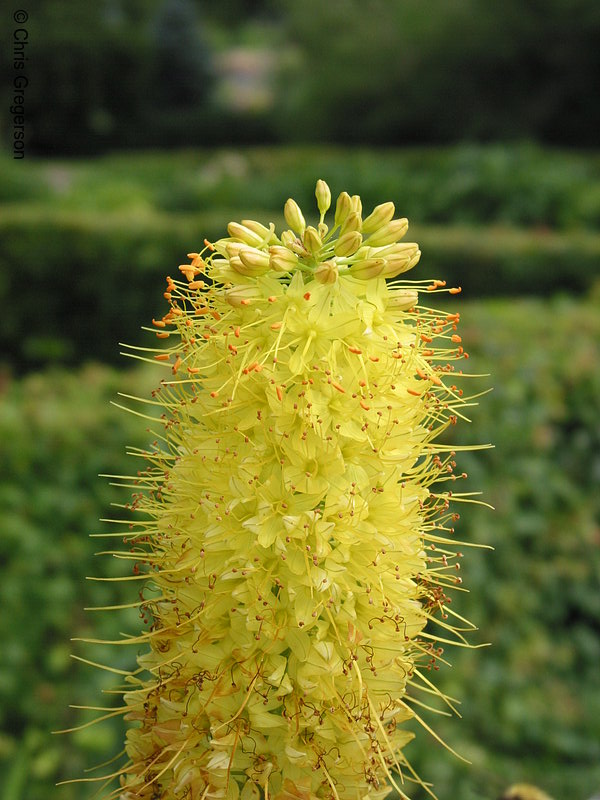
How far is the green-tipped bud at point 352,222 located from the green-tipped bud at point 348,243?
0.06ft

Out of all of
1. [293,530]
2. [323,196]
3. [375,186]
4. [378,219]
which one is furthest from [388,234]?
[375,186]

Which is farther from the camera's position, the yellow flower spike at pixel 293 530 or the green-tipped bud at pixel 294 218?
the green-tipped bud at pixel 294 218

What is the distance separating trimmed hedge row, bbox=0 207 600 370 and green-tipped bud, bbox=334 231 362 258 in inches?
244

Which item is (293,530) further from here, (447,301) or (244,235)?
(447,301)

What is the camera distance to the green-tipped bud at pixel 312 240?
4.79ft

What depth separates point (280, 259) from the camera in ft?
4.71

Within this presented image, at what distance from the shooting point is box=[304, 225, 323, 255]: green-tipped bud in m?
1.46

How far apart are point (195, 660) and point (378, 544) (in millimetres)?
350

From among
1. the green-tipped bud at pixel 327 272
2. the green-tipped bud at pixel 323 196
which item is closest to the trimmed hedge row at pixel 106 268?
the green-tipped bud at pixel 323 196

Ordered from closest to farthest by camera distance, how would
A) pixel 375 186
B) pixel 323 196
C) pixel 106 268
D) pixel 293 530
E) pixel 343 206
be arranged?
pixel 293 530, pixel 343 206, pixel 323 196, pixel 106 268, pixel 375 186

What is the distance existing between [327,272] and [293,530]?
41 centimetres

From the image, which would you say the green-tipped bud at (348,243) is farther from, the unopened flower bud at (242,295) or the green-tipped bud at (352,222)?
the unopened flower bud at (242,295)

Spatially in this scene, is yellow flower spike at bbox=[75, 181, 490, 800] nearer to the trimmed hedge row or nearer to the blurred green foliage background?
the blurred green foliage background

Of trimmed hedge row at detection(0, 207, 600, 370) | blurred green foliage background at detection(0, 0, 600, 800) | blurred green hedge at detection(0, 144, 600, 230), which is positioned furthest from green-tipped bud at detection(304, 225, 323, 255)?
blurred green hedge at detection(0, 144, 600, 230)
